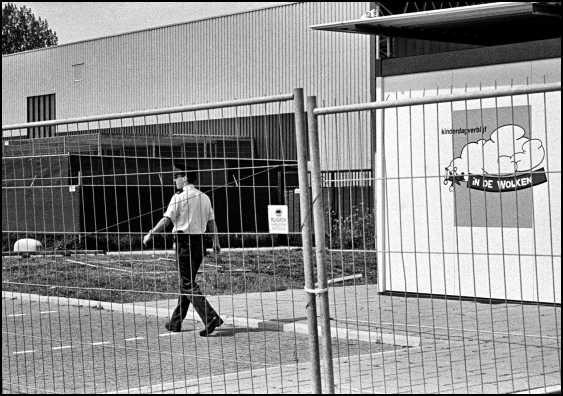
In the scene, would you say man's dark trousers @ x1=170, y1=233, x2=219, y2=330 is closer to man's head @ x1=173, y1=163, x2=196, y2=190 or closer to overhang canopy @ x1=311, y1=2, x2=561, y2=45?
man's head @ x1=173, y1=163, x2=196, y2=190

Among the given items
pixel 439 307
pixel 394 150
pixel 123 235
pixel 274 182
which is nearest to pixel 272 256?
pixel 274 182

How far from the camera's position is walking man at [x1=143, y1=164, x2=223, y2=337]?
29.6 feet

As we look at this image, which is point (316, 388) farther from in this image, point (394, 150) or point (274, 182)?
point (394, 150)

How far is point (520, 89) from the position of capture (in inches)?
242

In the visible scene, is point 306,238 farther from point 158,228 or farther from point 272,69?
point 272,69

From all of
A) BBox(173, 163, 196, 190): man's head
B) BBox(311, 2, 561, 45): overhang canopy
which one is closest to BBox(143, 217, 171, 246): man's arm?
BBox(173, 163, 196, 190): man's head

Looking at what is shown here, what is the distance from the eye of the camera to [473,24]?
46.9ft

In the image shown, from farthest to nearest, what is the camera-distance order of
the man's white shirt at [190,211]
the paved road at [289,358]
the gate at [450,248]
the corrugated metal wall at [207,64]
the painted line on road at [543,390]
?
1. the corrugated metal wall at [207,64]
2. the man's white shirt at [190,211]
3. the paved road at [289,358]
4. the gate at [450,248]
5. the painted line on road at [543,390]

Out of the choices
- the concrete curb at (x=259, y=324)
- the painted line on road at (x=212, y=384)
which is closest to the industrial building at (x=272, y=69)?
the concrete curb at (x=259, y=324)

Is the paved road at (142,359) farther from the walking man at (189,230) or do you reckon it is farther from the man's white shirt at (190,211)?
the man's white shirt at (190,211)

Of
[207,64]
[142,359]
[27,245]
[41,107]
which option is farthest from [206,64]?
[27,245]

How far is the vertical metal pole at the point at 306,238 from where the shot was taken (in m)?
6.67

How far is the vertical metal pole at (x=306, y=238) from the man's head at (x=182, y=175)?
1.60 meters

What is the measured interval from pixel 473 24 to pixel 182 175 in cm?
730
